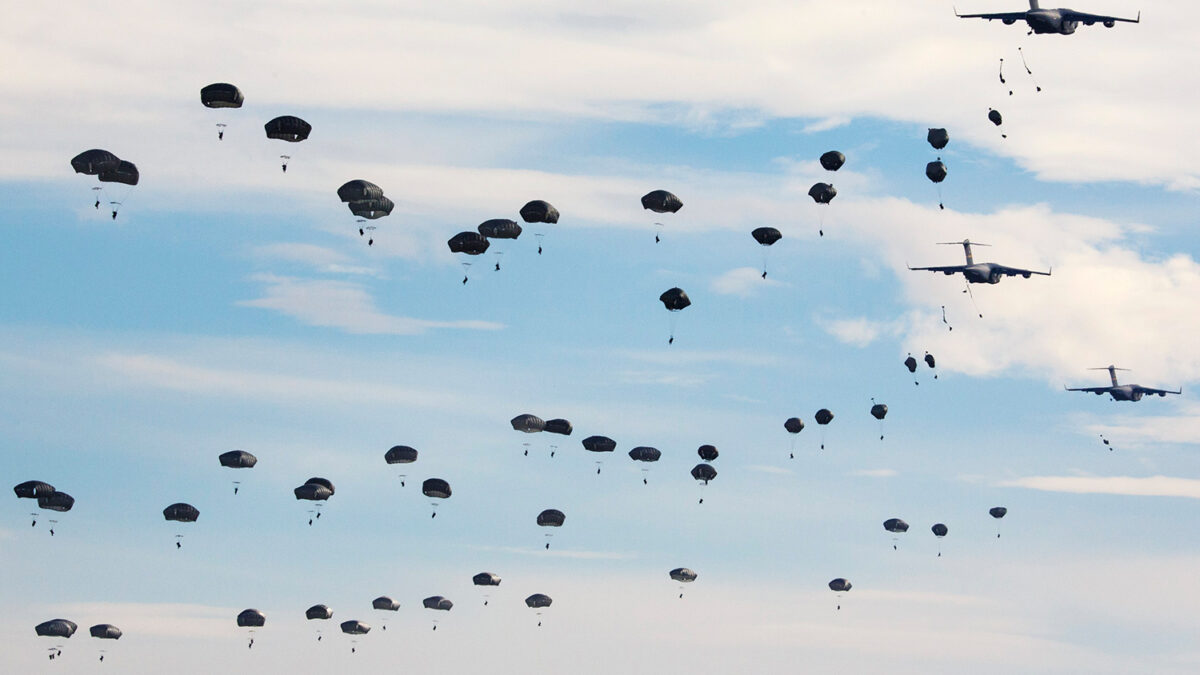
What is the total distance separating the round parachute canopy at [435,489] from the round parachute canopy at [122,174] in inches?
1617

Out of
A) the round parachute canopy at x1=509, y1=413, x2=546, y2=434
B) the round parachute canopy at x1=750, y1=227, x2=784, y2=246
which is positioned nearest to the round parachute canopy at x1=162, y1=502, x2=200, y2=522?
the round parachute canopy at x1=509, y1=413, x2=546, y2=434

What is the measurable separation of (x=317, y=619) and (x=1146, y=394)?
89.5 m

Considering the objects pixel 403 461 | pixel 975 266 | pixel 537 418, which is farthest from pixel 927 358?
pixel 403 461

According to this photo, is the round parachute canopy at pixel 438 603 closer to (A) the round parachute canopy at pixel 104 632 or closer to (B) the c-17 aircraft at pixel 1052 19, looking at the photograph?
(A) the round parachute canopy at pixel 104 632

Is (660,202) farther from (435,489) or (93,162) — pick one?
(93,162)

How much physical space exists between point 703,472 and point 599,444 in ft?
39.1

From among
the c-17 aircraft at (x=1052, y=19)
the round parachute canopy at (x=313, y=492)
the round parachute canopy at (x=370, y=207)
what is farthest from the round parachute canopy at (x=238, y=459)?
the c-17 aircraft at (x=1052, y=19)

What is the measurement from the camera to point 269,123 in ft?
467

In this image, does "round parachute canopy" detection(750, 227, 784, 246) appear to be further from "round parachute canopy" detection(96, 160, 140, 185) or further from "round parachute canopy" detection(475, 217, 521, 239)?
"round parachute canopy" detection(96, 160, 140, 185)

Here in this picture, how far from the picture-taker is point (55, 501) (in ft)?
517

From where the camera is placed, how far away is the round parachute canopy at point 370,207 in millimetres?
145000

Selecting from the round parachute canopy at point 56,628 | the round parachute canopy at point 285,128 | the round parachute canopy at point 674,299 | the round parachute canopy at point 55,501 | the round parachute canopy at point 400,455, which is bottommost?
the round parachute canopy at point 56,628

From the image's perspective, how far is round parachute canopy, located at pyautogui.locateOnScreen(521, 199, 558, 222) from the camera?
150375mm

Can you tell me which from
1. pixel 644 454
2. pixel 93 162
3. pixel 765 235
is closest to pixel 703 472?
pixel 644 454
